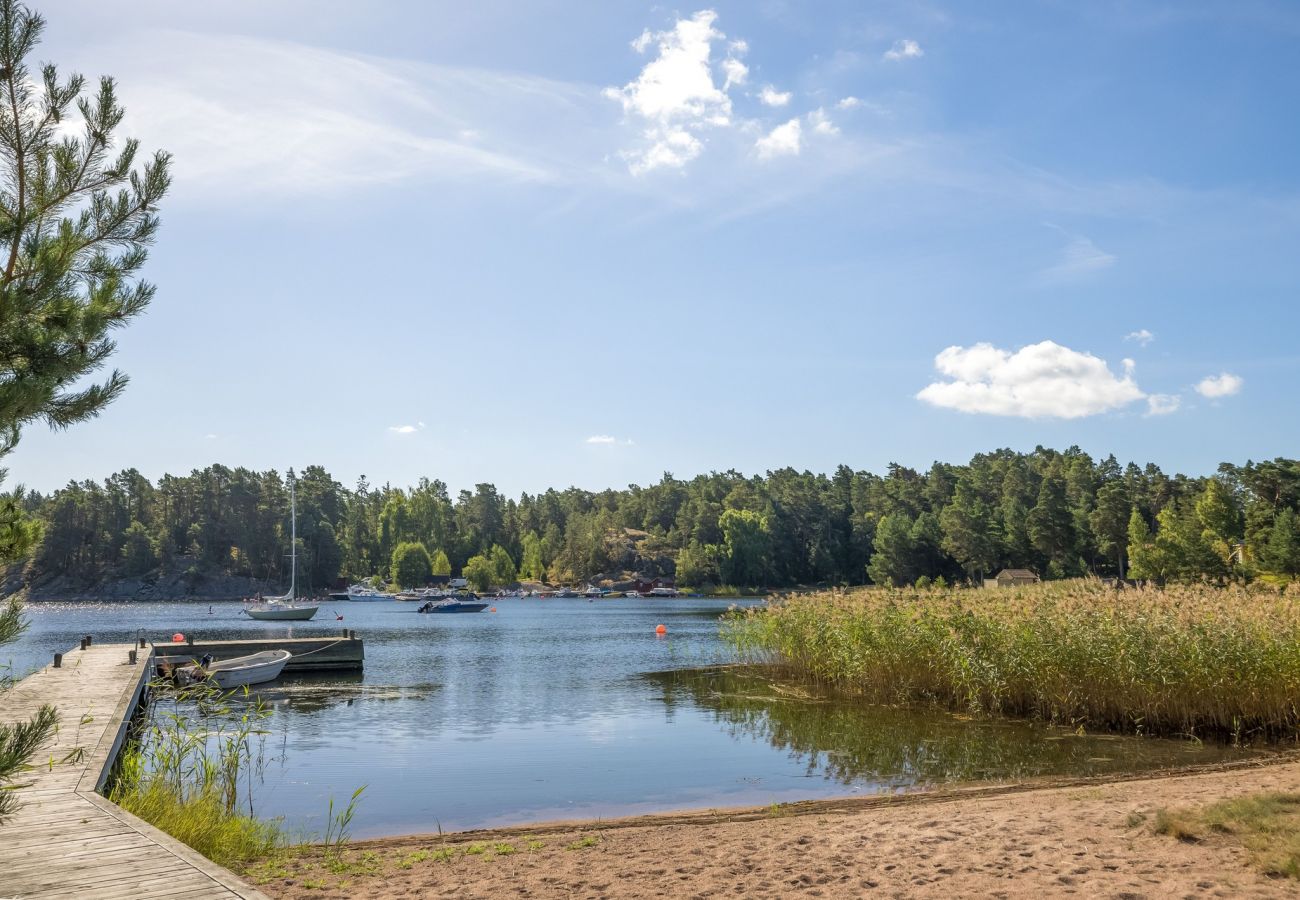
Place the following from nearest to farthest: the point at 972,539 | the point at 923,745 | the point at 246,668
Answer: the point at 923,745 → the point at 246,668 → the point at 972,539

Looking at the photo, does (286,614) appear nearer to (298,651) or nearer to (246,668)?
(298,651)

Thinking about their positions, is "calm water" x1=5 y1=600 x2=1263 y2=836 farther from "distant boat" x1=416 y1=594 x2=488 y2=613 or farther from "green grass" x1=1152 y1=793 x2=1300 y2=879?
"distant boat" x1=416 y1=594 x2=488 y2=613

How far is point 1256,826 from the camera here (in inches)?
361

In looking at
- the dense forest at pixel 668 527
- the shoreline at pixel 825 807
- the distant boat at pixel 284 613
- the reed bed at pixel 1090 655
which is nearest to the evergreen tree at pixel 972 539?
the dense forest at pixel 668 527

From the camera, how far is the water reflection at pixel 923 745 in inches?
615

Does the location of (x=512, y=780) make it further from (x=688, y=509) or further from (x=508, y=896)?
(x=688, y=509)

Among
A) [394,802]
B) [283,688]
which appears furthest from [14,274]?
[283,688]

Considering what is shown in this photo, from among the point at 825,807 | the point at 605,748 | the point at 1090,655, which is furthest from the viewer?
the point at 605,748

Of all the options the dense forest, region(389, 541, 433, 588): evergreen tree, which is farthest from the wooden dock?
region(389, 541, 433, 588): evergreen tree

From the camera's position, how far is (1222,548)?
8125cm

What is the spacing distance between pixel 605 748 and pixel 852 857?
36.0 feet

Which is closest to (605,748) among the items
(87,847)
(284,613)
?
(87,847)

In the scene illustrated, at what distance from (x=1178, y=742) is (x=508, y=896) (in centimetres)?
1391

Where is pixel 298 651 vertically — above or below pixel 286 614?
above
